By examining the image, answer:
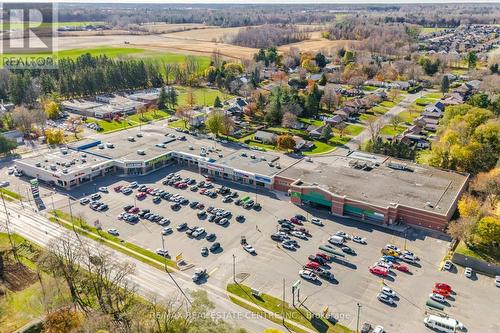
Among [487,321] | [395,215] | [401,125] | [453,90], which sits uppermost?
[453,90]

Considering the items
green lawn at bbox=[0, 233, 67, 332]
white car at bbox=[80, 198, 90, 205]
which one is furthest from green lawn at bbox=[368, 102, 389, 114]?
green lawn at bbox=[0, 233, 67, 332]

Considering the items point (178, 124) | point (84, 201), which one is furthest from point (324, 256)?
point (178, 124)

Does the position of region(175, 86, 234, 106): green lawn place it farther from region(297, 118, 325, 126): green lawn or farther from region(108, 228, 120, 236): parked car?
region(108, 228, 120, 236): parked car

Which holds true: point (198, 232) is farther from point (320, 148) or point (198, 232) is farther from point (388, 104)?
point (388, 104)

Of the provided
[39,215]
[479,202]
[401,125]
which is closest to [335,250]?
[479,202]

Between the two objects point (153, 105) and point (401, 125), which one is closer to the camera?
point (401, 125)

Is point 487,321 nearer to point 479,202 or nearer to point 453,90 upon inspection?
point 479,202

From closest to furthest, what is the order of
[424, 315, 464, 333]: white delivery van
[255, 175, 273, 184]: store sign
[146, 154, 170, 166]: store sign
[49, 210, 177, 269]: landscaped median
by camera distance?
[424, 315, 464, 333]: white delivery van, [49, 210, 177, 269]: landscaped median, [255, 175, 273, 184]: store sign, [146, 154, 170, 166]: store sign
